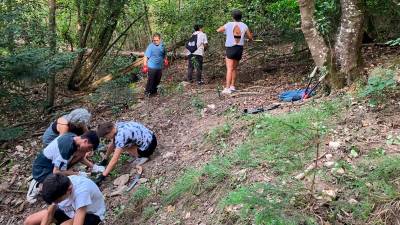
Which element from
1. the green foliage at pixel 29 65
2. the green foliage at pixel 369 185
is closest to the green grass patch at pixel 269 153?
the green foliage at pixel 369 185

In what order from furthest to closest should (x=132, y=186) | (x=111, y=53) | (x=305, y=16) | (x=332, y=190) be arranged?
(x=111, y=53), (x=305, y=16), (x=132, y=186), (x=332, y=190)

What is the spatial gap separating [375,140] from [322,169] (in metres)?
0.84

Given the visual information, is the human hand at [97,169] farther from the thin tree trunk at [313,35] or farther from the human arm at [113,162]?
the thin tree trunk at [313,35]

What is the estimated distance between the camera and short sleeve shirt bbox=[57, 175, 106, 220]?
4.54 m

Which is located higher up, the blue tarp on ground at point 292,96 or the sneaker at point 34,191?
the blue tarp on ground at point 292,96

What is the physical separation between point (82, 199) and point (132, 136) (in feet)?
6.78

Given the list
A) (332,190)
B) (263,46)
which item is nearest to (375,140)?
(332,190)

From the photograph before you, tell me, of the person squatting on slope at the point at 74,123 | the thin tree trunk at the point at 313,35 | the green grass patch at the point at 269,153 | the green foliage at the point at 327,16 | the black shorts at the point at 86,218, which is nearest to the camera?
the black shorts at the point at 86,218

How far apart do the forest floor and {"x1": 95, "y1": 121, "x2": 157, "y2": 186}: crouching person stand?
0.59 ft

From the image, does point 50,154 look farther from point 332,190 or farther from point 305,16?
point 305,16

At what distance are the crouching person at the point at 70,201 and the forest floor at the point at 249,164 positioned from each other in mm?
739

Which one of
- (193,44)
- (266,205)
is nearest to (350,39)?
(266,205)

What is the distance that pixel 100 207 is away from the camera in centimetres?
486

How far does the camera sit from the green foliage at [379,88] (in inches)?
227
